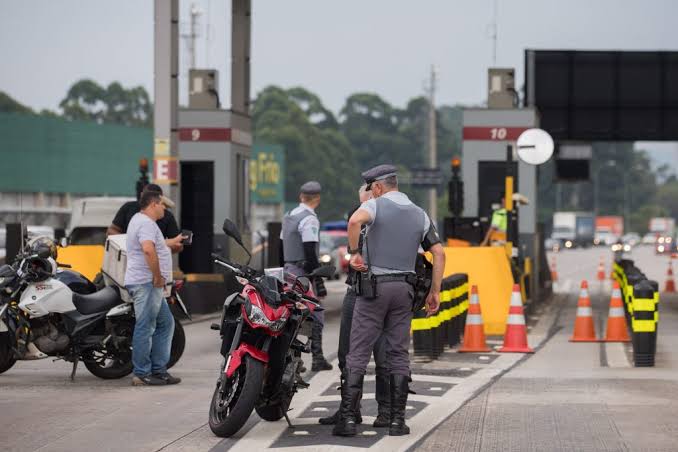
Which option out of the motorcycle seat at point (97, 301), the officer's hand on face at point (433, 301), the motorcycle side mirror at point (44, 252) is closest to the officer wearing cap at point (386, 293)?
the officer's hand on face at point (433, 301)

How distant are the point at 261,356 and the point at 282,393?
41 centimetres

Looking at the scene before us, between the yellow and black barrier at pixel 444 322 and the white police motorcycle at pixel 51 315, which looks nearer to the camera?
the white police motorcycle at pixel 51 315

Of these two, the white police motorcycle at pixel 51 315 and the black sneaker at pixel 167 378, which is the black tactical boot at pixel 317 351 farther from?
the white police motorcycle at pixel 51 315

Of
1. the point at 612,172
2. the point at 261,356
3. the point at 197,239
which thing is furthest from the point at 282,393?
the point at 612,172

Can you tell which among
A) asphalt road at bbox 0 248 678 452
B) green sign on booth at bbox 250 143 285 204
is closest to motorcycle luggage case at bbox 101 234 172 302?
asphalt road at bbox 0 248 678 452

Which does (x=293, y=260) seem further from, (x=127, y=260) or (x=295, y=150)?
(x=295, y=150)

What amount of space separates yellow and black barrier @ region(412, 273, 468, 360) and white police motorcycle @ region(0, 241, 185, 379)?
123 inches

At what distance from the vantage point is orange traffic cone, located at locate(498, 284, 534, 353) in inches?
689

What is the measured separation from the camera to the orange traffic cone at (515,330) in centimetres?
1750

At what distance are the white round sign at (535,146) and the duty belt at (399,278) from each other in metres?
14.0

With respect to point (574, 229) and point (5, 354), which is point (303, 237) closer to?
point (5, 354)

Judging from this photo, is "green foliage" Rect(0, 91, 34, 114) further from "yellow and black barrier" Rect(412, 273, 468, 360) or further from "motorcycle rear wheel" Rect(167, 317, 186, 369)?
"motorcycle rear wheel" Rect(167, 317, 186, 369)

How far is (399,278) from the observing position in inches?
414

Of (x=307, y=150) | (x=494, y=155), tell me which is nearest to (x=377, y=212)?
(x=494, y=155)
